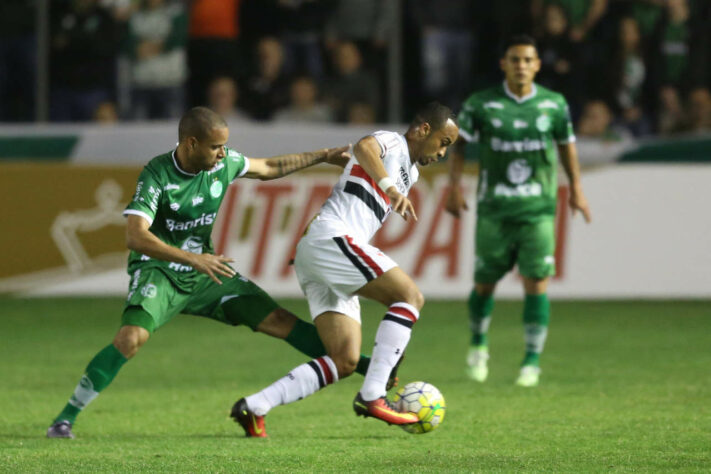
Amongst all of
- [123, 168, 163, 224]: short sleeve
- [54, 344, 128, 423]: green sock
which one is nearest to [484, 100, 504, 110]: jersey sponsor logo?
[123, 168, 163, 224]: short sleeve

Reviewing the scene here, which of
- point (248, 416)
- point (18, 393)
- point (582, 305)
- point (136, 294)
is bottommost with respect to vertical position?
point (582, 305)

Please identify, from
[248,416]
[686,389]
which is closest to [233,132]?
[686,389]

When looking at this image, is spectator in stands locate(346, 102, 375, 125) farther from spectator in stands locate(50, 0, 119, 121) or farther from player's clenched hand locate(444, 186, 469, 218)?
player's clenched hand locate(444, 186, 469, 218)

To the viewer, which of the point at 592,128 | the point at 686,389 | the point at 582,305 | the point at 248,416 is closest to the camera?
the point at 248,416

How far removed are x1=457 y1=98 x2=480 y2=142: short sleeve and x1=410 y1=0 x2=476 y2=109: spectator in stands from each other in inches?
209

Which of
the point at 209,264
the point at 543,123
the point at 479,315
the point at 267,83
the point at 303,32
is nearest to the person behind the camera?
the point at 209,264

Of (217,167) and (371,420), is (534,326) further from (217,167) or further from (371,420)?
(217,167)

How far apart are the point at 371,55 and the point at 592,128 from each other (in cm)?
229

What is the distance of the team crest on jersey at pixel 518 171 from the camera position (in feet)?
25.8

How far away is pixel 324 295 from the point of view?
19.6 feet

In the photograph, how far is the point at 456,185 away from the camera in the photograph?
7965mm

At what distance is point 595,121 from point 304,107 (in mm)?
2869

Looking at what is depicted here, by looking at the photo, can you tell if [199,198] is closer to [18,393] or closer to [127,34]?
[18,393]

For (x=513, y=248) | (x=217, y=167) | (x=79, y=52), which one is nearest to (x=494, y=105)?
(x=513, y=248)
